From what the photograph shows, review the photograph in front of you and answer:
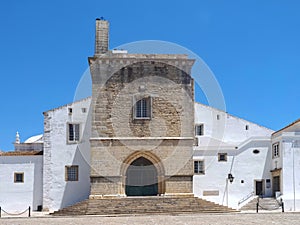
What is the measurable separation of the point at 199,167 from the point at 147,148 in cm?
507

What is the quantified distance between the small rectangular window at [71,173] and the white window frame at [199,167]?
8.32m

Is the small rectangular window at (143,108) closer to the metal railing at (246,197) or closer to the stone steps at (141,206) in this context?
the stone steps at (141,206)

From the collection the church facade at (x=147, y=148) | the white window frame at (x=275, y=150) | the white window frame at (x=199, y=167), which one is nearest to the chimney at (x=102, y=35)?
the church facade at (x=147, y=148)

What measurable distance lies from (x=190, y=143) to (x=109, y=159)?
5.33 metres

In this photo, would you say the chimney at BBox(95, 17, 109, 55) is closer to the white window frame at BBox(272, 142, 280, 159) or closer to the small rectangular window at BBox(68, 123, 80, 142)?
the small rectangular window at BBox(68, 123, 80, 142)

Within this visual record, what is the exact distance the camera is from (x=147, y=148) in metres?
35.6

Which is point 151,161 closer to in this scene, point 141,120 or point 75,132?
point 141,120

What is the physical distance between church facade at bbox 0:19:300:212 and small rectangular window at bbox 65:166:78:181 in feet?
0.23

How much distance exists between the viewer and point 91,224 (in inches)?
941

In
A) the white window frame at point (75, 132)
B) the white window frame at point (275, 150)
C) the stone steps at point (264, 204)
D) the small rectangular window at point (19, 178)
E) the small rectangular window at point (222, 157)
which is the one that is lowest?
the stone steps at point (264, 204)

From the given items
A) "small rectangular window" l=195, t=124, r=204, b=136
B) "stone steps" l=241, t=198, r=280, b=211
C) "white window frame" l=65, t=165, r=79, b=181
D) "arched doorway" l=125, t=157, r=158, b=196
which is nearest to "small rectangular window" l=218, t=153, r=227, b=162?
"small rectangular window" l=195, t=124, r=204, b=136

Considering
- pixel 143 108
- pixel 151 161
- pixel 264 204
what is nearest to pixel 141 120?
pixel 143 108

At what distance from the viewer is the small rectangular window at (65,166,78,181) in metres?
38.4

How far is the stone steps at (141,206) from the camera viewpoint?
1275 inches
